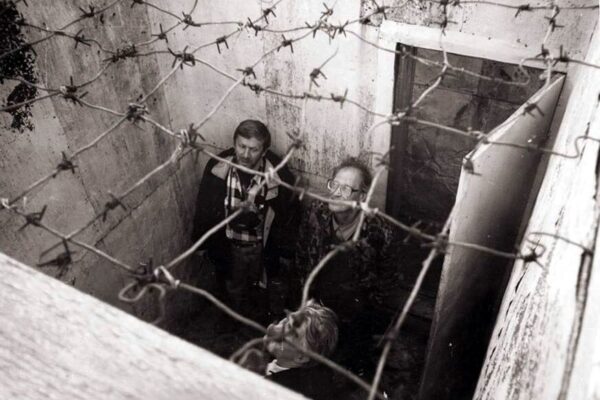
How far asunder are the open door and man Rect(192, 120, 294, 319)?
1328mm

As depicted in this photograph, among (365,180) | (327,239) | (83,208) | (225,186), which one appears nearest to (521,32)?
(365,180)

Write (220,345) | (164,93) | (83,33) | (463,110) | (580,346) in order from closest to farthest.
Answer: (580,346)
(83,33)
(463,110)
(164,93)
(220,345)

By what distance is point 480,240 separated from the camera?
2412 mm

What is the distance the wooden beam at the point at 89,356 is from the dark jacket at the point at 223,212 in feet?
7.03

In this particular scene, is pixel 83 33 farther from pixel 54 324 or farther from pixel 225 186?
pixel 54 324

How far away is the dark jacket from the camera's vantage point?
3260mm

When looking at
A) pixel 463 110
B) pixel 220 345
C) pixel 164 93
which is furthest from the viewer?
pixel 220 345

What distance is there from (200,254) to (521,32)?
9.15ft

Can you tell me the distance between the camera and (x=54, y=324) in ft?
3.47

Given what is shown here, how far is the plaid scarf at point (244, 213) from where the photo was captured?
316 cm

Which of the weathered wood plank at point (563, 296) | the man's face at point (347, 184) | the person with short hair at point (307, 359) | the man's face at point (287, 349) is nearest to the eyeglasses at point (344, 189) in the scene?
the man's face at point (347, 184)

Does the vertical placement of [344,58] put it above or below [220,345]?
above

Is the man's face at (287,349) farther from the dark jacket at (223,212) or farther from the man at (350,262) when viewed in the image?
the dark jacket at (223,212)

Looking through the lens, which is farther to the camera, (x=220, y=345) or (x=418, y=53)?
(x=220, y=345)
